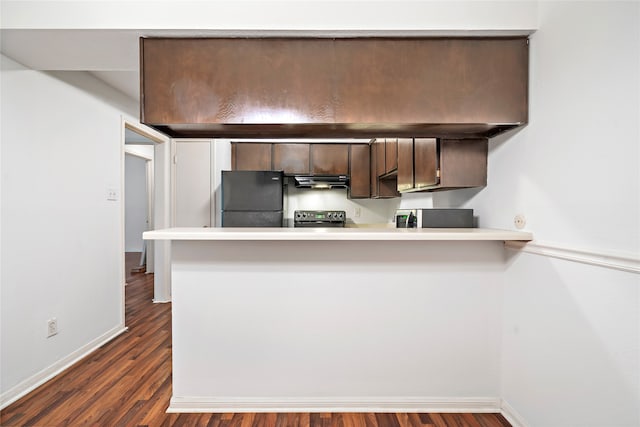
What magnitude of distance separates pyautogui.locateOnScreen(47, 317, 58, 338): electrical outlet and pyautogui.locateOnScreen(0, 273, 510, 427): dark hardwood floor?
0.29 m

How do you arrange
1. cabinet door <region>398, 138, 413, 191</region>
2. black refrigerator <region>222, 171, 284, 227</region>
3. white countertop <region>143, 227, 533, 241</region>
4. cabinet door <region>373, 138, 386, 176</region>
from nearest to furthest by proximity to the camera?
white countertop <region>143, 227, 533, 241</region> < cabinet door <region>398, 138, 413, 191</region> < cabinet door <region>373, 138, 386, 176</region> < black refrigerator <region>222, 171, 284, 227</region>

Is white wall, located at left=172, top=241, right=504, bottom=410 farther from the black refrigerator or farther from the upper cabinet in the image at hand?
the black refrigerator

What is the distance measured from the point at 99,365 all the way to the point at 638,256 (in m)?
3.00

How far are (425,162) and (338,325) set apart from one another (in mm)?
1159

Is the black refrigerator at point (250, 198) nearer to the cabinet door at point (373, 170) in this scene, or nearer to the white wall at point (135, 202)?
the cabinet door at point (373, 170)

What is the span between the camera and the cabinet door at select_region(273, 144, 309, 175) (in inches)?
146

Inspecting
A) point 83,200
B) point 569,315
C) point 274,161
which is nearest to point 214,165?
point 274,161

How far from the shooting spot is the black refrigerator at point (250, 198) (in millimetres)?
3295

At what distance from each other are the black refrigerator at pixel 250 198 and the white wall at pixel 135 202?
4720mm

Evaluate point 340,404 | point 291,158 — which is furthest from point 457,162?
point 291,158

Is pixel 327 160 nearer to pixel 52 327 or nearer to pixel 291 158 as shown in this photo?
pixel 291 158

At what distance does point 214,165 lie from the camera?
3.77 metres

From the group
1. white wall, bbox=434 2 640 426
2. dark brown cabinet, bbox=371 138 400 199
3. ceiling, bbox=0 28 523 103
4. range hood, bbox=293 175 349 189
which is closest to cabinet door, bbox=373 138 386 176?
dark brown cabinet, bbox=371 138 400 199

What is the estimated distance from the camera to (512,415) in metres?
1.62
